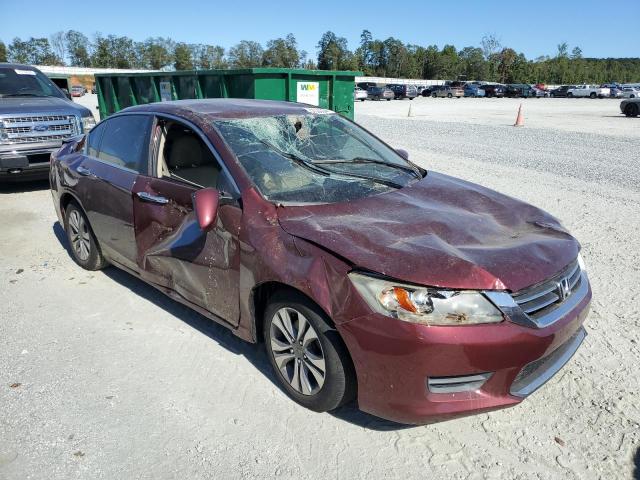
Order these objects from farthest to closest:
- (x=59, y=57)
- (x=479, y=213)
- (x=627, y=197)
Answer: (x=59, y=57), (x=627, y=197), (x=479, y=213)

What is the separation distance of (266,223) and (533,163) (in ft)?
30.6

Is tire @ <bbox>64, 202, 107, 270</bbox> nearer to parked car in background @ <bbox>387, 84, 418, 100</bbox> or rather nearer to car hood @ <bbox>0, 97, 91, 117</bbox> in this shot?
car hood @ <bbox>0, 97, 91, 117</bbox>

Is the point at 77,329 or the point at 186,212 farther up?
the point at 186,212

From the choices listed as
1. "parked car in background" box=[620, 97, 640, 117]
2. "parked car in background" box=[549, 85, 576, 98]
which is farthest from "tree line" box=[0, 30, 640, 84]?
"parked car in background" box=[620, 97, 640, 117]

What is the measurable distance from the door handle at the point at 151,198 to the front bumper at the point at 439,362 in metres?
1.81

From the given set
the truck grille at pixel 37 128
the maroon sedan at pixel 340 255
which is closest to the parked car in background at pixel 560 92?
the truck grille at pixel 37 128

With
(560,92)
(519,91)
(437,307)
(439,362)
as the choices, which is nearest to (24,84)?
(437,307)

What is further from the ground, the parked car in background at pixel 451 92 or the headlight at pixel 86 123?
the headlight at pixel 86 123

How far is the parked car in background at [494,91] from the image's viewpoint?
193 feet

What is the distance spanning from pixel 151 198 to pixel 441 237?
2128 millimetres

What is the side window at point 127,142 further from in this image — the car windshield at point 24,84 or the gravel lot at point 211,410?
the car windshield at point 24,84

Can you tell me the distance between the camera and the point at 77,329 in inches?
152

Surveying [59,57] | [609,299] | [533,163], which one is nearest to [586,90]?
[533,163]

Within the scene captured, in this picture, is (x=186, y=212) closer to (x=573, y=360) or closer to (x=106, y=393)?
(x=106, y=393)
